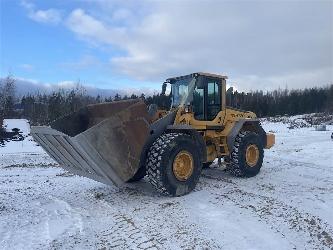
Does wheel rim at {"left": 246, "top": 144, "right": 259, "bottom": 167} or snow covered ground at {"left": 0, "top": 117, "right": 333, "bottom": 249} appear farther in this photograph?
wheel rim at {"left": 246, "top": 144, "right": 259, "bottom": 167}

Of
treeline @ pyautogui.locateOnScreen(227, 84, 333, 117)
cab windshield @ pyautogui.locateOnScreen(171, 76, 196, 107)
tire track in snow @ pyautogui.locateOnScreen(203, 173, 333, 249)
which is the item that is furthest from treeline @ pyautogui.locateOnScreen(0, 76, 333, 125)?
tire track in snow @ pyautogui.locateOnScreen(203, 173, 333, 249)

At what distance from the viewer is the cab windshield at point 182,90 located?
9.56 metres

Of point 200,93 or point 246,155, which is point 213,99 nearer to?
point 200,93

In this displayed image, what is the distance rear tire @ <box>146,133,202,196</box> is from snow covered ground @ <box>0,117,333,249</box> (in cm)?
23

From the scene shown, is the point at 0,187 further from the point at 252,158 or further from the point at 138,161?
the point at 252,158

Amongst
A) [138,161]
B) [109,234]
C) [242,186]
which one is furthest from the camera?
[242,186]

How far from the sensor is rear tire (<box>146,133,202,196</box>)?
25.9 feet

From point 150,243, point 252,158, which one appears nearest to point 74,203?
point 150,243

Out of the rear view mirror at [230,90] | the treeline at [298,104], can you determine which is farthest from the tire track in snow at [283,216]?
the treeline at [298,104]

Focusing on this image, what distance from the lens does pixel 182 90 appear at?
32.3 feet

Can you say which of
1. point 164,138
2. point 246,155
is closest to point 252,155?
point 246,155

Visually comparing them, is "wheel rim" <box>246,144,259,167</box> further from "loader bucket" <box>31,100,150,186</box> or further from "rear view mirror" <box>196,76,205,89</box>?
"loader bucket" <box>31,100,150,186</box>

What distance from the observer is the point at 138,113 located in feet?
25.3

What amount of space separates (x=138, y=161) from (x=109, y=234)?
1.82 m
